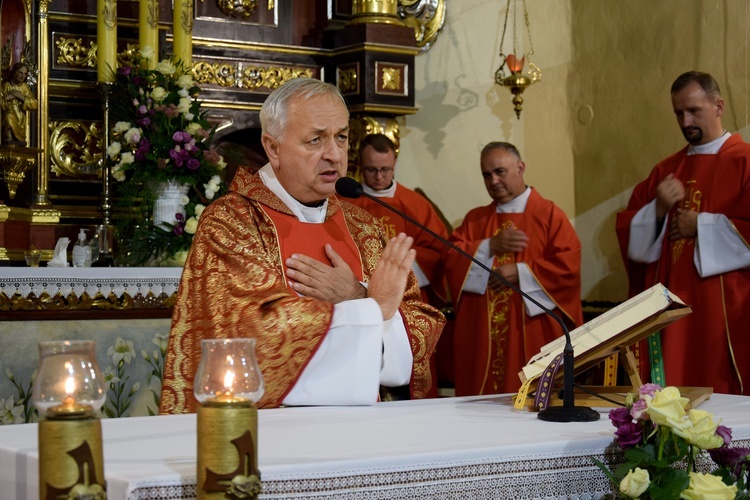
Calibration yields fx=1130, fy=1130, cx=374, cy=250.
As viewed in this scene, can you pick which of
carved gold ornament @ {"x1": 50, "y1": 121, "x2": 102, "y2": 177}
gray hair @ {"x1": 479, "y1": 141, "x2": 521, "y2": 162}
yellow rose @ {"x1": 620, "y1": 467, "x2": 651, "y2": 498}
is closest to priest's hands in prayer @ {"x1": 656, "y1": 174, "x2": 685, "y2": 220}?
gray hair @ {"x1": 479, "y1": 141, "x2": 521, "y2": 162}

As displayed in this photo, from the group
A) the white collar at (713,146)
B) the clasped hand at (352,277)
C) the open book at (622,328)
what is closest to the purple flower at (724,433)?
the open book at (622,328)

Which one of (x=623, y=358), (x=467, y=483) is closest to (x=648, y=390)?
(x=467, y=483)

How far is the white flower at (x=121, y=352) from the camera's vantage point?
5.22m

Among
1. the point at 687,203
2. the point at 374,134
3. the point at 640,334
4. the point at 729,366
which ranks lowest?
the point at 729,366

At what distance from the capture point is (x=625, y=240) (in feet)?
20.6

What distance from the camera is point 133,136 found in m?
5.70

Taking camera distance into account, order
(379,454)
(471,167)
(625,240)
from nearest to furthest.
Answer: (379,454)
(625,240)
(471,167)

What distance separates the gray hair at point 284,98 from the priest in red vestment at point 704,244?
9.51 ft

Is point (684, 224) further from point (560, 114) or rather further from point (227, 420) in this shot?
point (227, 420)

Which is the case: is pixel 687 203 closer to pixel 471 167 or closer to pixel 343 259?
pixel 471 167

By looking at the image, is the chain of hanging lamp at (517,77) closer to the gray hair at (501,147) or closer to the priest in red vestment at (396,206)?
the gray hair at (501,147)

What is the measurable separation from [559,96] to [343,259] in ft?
15.1

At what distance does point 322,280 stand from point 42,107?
10.4 ft

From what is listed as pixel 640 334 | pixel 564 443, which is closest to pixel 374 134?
pixel 640 334
